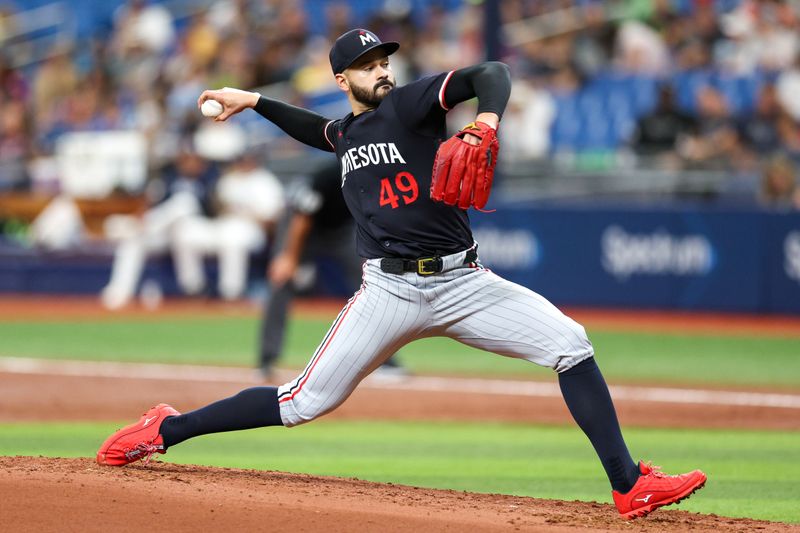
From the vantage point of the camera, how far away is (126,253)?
17.4 meters

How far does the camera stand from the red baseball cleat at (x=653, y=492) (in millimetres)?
5051

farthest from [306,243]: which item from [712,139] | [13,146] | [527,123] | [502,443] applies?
[13,146]

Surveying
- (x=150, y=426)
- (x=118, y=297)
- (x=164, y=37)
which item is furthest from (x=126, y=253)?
(x=150, y=426)

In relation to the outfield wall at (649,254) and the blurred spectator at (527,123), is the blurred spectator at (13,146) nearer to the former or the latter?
the outfield wall at (649,254)

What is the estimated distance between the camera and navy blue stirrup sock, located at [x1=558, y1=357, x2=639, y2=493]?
203 inches

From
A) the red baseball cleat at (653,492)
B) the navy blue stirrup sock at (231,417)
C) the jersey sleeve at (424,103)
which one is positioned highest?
the jersey sleeve at (424,103)

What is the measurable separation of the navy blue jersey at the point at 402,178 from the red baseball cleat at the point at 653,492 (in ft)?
3.93

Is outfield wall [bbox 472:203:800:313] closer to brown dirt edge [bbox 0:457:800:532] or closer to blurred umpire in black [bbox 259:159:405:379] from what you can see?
blurred umpire in black [bbox 259:159:405:379]

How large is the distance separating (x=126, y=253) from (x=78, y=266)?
1.04 meters

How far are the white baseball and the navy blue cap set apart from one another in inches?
24.2

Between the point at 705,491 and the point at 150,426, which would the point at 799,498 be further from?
the point at 150,426

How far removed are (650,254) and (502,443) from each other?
26.3 feet

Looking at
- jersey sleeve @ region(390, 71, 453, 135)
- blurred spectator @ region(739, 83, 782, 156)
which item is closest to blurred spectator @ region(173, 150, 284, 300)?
blurred spectator @ region(739, 83, 782, 156)

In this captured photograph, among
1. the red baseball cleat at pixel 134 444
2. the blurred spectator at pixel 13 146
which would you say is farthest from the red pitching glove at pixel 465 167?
the blurred spectator at pixel 13 146
